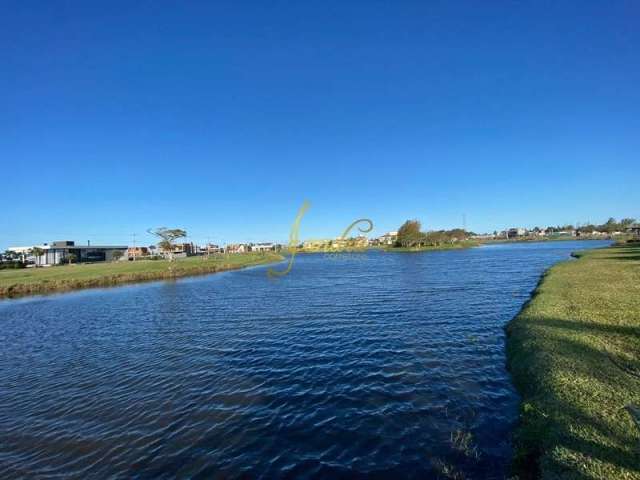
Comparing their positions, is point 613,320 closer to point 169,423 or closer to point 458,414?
point 458,414

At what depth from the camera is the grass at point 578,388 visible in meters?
6.56

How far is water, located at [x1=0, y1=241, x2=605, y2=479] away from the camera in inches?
344

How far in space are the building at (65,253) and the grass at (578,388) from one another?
518 feet

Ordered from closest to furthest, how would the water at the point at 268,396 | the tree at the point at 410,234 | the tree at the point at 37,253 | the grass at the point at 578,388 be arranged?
the grass at the point at 578,388 < the water at the point at 268,396 < the tree at the point at 37,253 < the tree at the point at 410,234

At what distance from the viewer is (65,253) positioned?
470ft

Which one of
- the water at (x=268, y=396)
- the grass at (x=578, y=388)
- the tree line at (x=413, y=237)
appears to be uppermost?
the tree line at (x=413, y=237)

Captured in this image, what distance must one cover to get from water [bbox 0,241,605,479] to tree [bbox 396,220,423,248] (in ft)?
468

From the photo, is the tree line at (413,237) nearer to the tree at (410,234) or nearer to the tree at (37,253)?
the tree at (410,234)

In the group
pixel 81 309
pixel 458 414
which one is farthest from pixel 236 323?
pixel 81 309

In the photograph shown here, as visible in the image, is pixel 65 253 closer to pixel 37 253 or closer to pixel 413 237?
pixel 37 253

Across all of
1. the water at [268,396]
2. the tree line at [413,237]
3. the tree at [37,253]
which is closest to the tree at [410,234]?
the tree line at [413,237]

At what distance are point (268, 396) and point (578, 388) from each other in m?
9.83

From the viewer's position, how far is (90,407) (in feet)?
41.3

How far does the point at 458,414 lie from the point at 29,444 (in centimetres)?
1334
